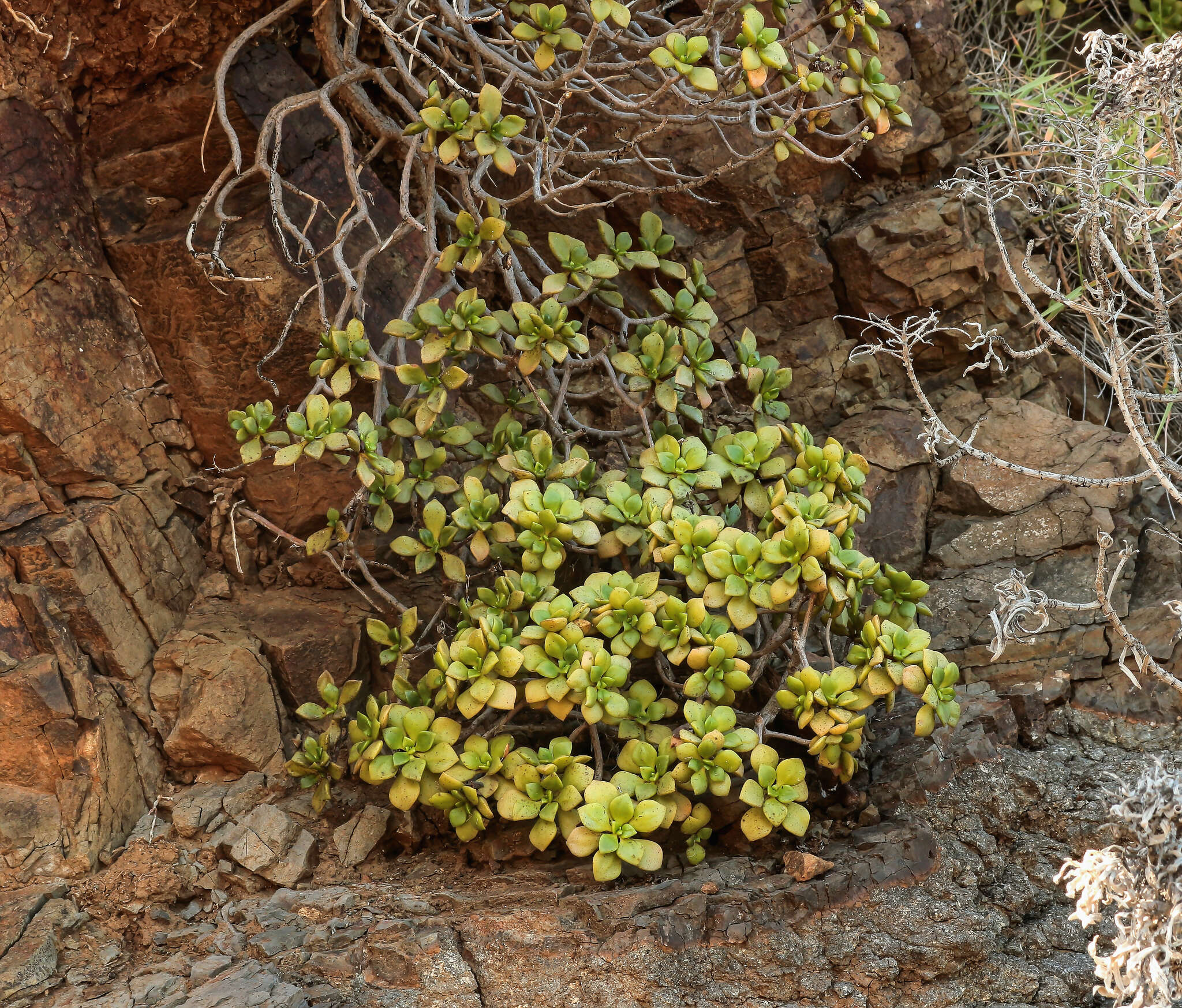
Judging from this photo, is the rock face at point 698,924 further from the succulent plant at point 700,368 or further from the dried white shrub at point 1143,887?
the succulent plant at point 700,368

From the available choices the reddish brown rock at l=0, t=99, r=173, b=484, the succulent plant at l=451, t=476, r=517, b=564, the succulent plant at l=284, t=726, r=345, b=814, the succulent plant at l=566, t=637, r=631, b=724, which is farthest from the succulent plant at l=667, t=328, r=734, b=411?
the reddish brown rock at l=0, t=99, r=173, b=484

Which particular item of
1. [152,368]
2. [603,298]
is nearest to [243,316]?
[152,368]

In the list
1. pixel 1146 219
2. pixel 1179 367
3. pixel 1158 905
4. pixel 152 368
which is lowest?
pixel 1158 905

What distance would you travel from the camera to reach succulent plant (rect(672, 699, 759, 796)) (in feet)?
7.80

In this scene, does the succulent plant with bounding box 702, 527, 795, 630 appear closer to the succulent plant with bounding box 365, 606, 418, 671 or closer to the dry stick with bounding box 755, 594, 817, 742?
the dry stick with bounding box 755, 594, 817, 742


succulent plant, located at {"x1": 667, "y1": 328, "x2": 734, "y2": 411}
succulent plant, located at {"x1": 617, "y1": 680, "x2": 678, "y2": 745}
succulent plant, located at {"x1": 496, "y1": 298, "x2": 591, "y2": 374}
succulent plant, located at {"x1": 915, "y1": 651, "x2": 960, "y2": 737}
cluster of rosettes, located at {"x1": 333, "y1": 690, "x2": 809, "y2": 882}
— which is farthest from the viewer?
succulent plant, located at {"x1": 667, "y1": 328, "x2": 734, "y2": 411}

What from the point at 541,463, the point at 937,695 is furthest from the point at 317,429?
the point at 937,695

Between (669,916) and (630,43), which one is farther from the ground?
(630,43)

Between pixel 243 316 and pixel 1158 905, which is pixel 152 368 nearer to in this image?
pixel 243 316

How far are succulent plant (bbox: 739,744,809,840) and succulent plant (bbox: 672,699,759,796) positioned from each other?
43 mm

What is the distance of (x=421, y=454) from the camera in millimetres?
2916

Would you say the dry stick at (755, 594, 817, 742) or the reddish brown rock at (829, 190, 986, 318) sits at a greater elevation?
the reddish brown rock at (829, 190, 986, 318)

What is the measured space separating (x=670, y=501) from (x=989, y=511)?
1334 mm

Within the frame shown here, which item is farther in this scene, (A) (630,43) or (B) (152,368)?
(B) (152,368)
